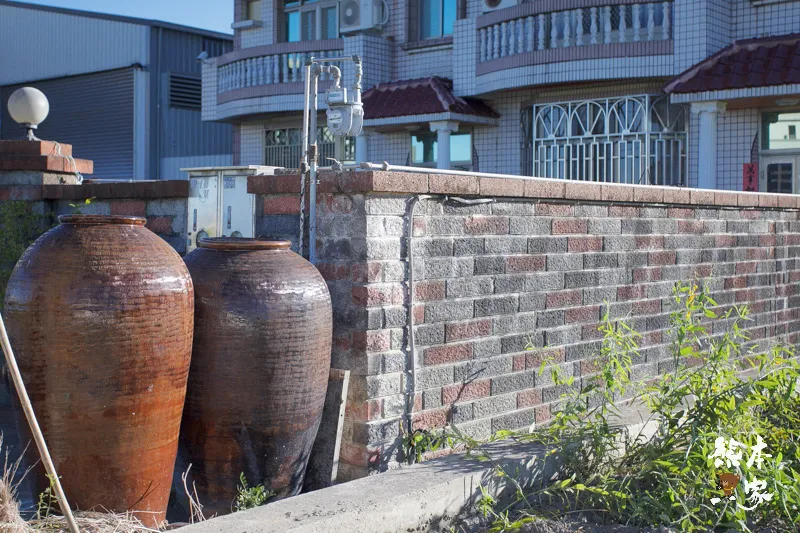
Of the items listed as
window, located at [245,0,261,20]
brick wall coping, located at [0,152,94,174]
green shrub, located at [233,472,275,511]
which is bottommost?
green shrub, located at [233,472,275,511]

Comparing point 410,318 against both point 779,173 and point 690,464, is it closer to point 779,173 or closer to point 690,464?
point 690,464

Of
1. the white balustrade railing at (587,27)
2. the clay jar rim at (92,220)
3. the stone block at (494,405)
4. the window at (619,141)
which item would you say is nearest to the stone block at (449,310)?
the stone block at (494,405)

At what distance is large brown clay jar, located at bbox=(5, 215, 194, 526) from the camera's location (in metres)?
3.67

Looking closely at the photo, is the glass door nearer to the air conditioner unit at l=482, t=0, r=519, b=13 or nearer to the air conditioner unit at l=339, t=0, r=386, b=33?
the air conditioner unit at l=482, t=0, r=519, b=13

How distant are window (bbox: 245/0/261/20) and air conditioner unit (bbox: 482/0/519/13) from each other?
6.37m

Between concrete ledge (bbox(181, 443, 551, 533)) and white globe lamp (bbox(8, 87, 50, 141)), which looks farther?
white globe lamp (bbox(8, 87, 50, 141))

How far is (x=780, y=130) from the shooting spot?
13445mm

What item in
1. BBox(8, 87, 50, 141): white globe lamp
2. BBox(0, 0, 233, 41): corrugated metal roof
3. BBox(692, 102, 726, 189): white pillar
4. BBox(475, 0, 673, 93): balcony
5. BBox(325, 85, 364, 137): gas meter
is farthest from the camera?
BBox(0, 0, 233, 41): corrugated metal roof

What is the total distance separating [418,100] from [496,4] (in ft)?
6.71

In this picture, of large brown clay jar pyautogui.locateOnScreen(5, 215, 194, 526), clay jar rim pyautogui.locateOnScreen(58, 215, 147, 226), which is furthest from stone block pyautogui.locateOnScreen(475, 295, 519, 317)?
clay jar rim pyautogui.locateOnScreen(58, 215, 147, 226)

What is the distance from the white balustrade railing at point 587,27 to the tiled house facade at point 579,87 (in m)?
0.02

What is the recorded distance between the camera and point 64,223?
396cm

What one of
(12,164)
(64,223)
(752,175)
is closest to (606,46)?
(752,175)

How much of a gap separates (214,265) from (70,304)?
77cm
